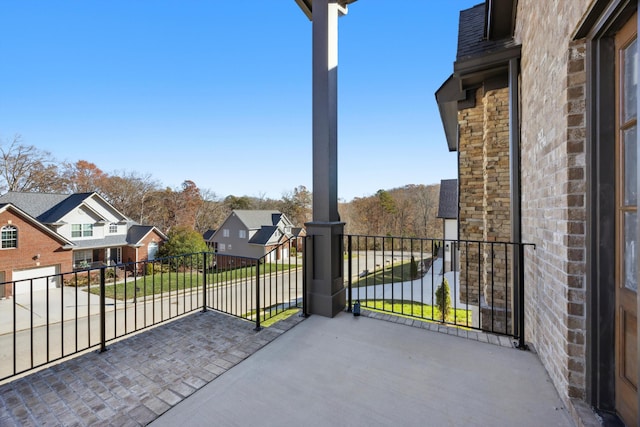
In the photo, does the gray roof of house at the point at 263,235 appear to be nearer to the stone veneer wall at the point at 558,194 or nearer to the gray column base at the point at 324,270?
the gray column base at the point at 324,270

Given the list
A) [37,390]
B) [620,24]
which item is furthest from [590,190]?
[37,390]

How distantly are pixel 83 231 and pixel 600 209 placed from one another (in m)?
20.1

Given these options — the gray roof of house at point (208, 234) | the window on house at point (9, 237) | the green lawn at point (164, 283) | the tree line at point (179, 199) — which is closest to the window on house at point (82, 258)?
the window on house at point (9, 237)

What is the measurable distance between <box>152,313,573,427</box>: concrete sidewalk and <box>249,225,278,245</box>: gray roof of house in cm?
1704

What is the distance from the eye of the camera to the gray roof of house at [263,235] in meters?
19.3

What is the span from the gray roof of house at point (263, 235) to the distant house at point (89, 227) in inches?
235

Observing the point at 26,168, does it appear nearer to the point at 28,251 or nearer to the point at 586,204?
the point at 28,251

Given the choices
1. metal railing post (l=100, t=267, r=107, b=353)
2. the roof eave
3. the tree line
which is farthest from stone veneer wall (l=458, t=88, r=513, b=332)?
the tree line

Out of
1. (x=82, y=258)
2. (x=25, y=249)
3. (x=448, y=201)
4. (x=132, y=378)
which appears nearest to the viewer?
(x=132, y=378)

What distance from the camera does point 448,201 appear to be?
13.1m

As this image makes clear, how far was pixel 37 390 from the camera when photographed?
1.87 m

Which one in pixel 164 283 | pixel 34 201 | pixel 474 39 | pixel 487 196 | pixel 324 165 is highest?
pixel 474 39

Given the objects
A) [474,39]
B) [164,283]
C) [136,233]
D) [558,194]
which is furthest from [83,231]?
[558,194]

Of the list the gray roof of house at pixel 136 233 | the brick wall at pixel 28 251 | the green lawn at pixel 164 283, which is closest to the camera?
the green lawn at pixel 164 283
